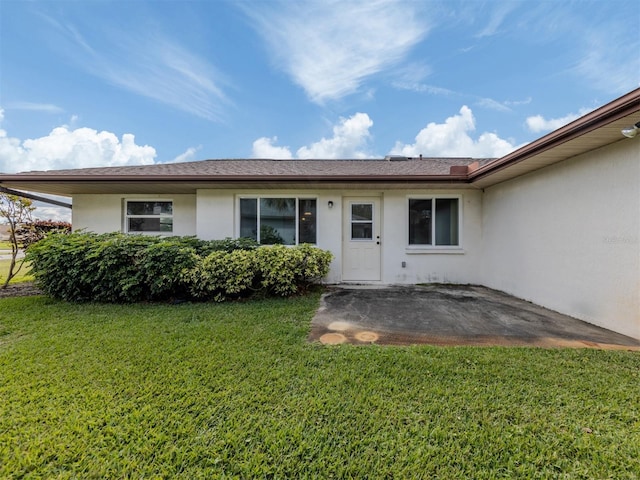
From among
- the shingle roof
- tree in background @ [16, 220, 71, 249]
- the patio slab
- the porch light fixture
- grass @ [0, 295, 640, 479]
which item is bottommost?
grass @ [0, 295, 640, 479]

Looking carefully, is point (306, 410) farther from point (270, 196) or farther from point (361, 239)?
point (270, 196)

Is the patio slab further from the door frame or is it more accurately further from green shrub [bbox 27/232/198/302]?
green shrub [bbox 27/232/198/302]

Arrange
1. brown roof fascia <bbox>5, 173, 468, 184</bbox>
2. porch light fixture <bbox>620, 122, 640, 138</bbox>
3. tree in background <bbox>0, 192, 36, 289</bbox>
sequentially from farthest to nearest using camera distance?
tree in background <bbox>0, 192, 36, 289</bbox> < brown roof fascia <bbox>5, 173, 468, 184</bbox> < porch light fixture <bbox>620, 122, 640, 138</bbox>

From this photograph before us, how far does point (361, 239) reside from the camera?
24.2ft

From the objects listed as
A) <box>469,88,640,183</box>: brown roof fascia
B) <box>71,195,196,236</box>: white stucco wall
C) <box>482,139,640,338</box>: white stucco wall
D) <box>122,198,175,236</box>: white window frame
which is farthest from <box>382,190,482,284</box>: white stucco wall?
<box>122,198,175,236</box>: white window frame

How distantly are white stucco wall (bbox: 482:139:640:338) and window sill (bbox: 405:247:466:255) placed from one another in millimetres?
1097

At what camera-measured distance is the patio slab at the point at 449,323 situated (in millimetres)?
3527

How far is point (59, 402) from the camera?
2.23m

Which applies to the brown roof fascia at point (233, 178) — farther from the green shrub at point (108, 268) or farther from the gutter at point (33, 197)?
the green shrub at point (108, 268)

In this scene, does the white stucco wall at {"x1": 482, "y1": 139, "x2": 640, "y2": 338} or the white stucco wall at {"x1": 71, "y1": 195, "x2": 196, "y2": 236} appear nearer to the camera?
the white stucco wall at {"x1": 482, "y1": 139, "x2": 640, "y2": 338}

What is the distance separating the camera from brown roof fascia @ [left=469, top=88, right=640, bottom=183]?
2.94 meters

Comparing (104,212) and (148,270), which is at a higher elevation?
(104,212)

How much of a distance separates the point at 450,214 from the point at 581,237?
3138 mm

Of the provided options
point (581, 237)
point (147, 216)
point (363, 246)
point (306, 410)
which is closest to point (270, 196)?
point (363, 246)
